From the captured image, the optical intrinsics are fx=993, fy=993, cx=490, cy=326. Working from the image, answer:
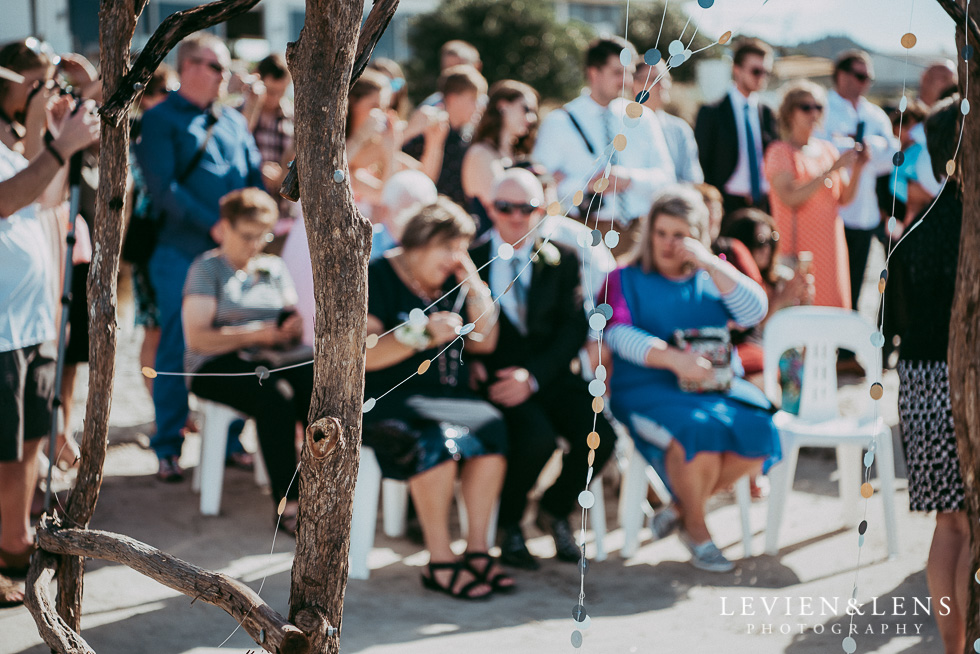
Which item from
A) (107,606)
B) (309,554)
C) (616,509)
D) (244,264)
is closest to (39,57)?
(244,264)

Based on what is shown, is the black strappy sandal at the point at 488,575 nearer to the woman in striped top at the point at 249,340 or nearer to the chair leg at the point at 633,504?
the chair leg at the point at 633,504

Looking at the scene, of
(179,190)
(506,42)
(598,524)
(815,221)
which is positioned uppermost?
(506,42)

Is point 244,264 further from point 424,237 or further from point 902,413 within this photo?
point 902,413

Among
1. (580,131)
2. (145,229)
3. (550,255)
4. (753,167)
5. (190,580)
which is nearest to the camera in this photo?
(190,580)

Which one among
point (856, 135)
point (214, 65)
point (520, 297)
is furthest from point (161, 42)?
point (856, 135)

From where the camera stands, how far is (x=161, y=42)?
7.47 ft

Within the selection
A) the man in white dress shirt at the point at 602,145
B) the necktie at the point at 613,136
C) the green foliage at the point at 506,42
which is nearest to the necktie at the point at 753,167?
the man in white dress shirt at the point at 602,145

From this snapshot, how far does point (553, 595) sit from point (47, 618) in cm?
180

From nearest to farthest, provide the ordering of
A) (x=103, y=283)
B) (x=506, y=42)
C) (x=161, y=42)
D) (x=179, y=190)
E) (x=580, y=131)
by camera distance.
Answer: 1. (x=161, y=42)
2. (x=103, y=283)
3. (x=179, y=190)
4. (x=580, y=131)
5. (x=506, y=42)

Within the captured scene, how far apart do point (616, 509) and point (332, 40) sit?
9.90 feet

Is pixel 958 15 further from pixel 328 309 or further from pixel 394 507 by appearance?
pixel 394 507

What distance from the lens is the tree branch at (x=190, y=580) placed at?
6.68 feet

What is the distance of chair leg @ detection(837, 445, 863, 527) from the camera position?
4.21 meters

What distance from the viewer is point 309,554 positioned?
209cm
